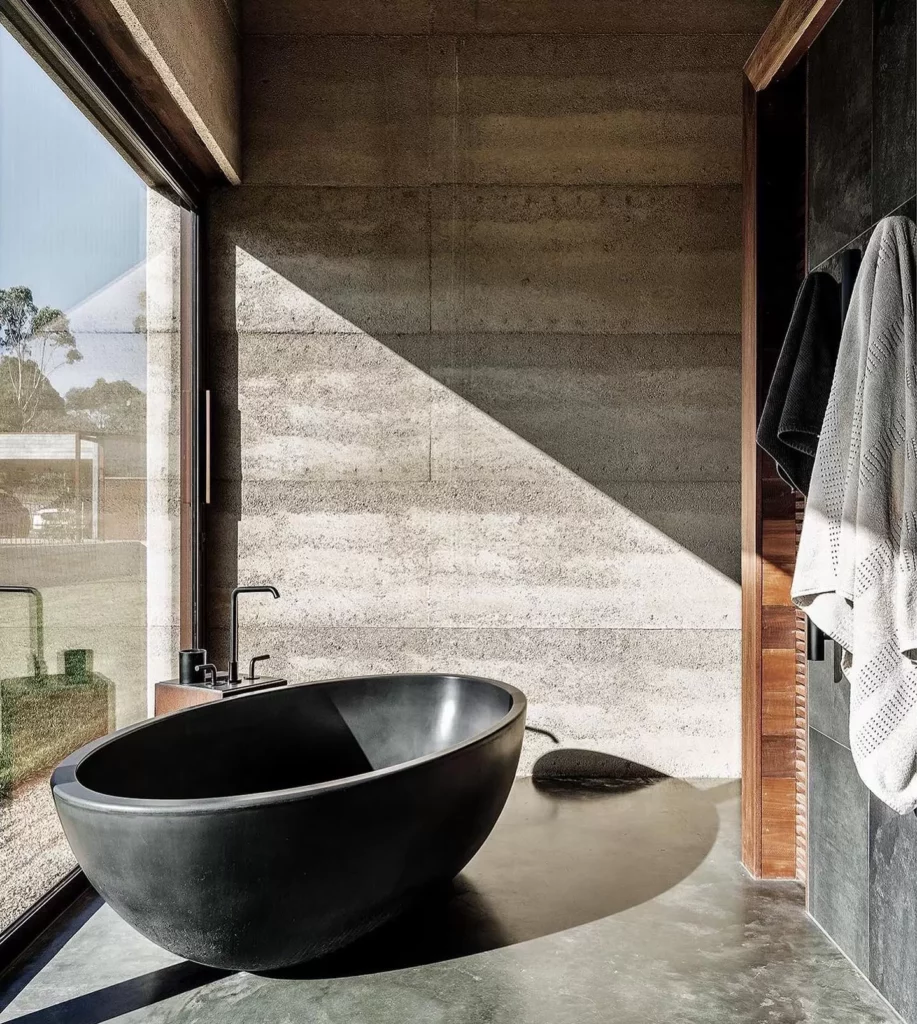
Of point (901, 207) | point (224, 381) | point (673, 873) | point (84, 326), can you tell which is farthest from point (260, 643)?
point (901, 207)

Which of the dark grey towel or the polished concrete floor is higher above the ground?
the dark grey towel

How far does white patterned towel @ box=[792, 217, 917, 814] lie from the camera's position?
1.57 metres

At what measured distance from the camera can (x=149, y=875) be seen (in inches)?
63.4

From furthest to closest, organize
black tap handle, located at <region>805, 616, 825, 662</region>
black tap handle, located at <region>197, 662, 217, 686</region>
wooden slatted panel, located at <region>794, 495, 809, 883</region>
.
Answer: black tap handle, located at <region>197, 662, 217, 686</region> → wooden slatted panel, located at <region>794, 495, 809, 883</region> → black tap handle, located at <region>805, 616, 825, 662</region>

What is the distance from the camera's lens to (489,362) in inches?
133

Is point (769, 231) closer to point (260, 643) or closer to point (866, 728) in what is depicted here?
point (866, 728)

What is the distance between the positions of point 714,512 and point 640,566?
37cm

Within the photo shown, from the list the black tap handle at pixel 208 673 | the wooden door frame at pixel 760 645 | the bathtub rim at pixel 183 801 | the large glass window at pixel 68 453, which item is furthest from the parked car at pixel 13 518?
the wooden door frame at pixel 760 645

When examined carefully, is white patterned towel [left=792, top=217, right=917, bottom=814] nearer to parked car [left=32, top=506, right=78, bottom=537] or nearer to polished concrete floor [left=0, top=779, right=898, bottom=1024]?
polished concrete floor [left=0, top=779, right=898, bottom=1024]

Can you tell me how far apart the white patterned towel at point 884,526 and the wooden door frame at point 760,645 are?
0.71 metres

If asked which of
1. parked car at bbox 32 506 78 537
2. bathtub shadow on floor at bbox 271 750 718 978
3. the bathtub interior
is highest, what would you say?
parked car at bbox 32 506 78 537

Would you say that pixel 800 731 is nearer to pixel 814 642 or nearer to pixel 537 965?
pixel 814 642

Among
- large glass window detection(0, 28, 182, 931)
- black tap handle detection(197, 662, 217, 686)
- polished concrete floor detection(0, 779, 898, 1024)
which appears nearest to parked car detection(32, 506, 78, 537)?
large glass window detection(0, 28, 182, 931)

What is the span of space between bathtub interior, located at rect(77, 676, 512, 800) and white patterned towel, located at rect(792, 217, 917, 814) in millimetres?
987
